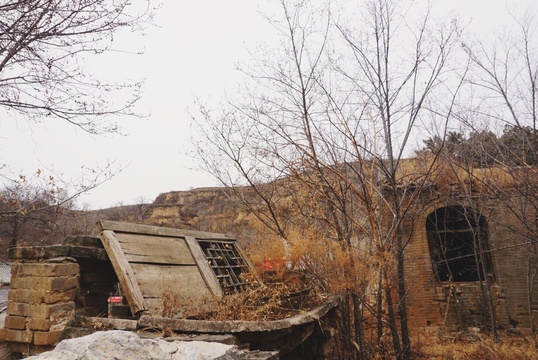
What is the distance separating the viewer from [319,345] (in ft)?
20.4

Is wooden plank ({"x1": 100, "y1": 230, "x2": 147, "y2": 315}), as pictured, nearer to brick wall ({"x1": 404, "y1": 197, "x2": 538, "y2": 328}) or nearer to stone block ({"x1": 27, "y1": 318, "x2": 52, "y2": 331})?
stone block ({"x1": 27, "y1": 318, "x2": 52, "y2": 331})

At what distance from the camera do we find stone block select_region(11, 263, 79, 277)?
3.92 meters

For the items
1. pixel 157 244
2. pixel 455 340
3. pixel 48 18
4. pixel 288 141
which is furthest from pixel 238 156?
pixel 455 340

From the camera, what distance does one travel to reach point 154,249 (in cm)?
478

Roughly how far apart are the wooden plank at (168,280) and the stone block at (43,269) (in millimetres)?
719

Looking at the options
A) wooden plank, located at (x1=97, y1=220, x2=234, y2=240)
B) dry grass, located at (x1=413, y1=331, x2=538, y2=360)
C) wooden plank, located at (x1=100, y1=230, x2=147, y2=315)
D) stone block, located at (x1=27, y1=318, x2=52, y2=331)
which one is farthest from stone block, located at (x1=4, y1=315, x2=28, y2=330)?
dry grass, located at (x1=413, y1=331, x2=538, y2=360)

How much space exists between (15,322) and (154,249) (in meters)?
1.69

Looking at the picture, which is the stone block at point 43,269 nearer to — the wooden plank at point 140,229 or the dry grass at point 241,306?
the wooden plank at point 140,229

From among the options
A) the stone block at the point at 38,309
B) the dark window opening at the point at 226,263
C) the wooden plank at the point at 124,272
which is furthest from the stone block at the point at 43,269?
the dark window opening at the point at 226,263

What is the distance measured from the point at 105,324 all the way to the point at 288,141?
432 cm

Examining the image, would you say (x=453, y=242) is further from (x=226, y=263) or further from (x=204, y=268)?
(x=204, y=268)

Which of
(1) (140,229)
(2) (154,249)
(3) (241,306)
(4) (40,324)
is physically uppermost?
(1) (140,229)

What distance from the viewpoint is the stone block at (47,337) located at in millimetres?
3742

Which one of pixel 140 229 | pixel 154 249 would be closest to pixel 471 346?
pixel 154 249
